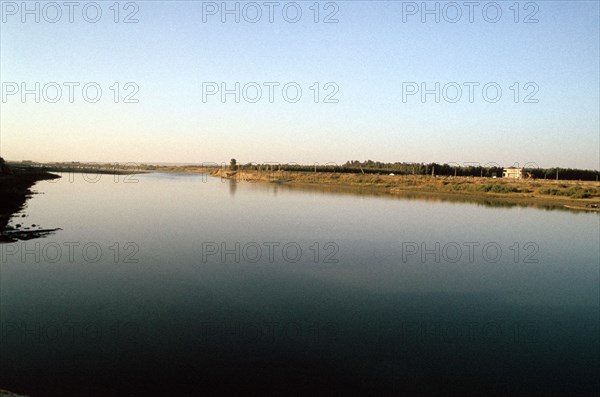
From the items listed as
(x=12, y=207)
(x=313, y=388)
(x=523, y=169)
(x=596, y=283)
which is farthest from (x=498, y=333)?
(x=523, y=169)

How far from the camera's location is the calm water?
632 cm

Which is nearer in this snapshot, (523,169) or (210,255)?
(210,255)

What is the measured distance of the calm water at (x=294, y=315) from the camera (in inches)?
249

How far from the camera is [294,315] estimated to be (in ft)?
28.6

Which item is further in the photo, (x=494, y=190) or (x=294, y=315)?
(x=494, y=190)

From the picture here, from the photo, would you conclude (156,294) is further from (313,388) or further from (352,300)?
(313,388)

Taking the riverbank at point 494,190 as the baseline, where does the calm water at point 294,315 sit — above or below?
below

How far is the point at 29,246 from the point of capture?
1450 cm

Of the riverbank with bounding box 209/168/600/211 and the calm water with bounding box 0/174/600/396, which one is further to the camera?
the riverbank with bounding box 209/168/600/211

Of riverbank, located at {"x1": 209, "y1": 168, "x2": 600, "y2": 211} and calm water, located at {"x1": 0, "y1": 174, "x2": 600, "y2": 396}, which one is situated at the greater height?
riverbank, located at {"x1": 209, "y1": 168, "x2": 600, "y2": 211}

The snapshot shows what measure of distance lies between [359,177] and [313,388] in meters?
65.9

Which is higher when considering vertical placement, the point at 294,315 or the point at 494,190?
the point at 494,190

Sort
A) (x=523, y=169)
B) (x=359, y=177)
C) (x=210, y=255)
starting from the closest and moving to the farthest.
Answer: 1. (x=210, y=255)
2. (x=359, y=177)
3. (x=523, y=169)

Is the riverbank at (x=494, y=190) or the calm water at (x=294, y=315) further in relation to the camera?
the riverbank at (x=494, y=190)
